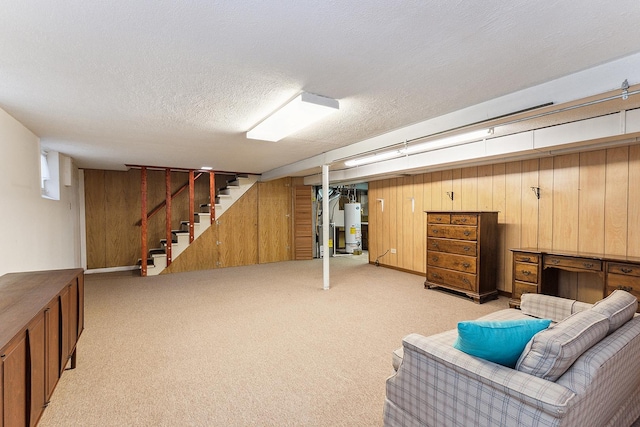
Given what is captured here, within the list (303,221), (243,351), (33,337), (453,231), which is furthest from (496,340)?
(303,221)

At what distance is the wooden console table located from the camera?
315 cm

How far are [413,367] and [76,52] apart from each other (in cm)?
261

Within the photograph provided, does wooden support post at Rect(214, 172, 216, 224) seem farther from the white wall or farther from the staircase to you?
the white wall

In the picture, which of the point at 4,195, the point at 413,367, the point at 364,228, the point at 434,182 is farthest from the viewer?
the point at 364,228

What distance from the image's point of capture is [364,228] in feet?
34.8

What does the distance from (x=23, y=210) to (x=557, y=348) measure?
Result: 448 cm

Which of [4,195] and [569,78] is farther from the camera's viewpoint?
[4,195]

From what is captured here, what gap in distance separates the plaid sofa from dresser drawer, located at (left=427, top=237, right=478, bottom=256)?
2.72m

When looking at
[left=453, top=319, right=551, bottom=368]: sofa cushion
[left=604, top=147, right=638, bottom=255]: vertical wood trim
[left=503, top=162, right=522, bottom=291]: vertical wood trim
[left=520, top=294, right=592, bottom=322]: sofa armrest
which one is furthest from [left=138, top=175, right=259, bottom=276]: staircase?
[left=604, top=147, right=638, bottom=255]: vertical wood trim

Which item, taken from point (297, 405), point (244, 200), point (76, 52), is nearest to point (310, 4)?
point (76, 52)

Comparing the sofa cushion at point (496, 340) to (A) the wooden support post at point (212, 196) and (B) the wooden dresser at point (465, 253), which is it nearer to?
(B) the wooden dresser at point (465, 253)

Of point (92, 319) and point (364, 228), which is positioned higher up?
point (364, 228)

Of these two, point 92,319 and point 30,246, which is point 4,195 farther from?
point 92,319

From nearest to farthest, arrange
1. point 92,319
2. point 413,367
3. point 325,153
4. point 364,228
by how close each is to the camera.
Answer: point 413,367 → point 92,319 → point 325,153 → point 364,228
